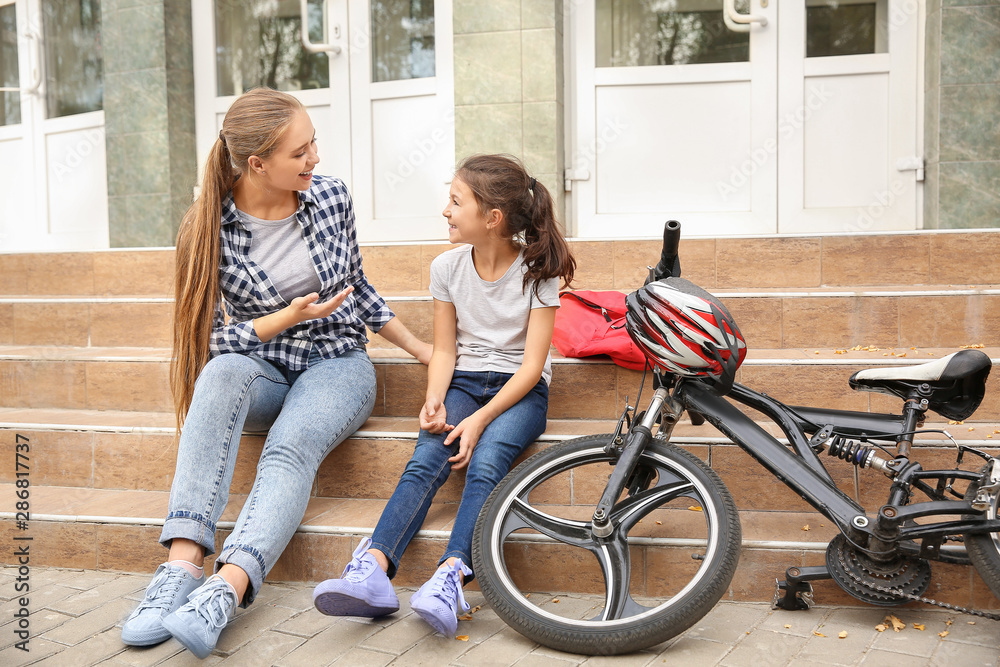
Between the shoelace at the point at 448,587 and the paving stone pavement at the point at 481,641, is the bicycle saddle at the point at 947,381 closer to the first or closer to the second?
the paving stone pavement at the point at 481,641

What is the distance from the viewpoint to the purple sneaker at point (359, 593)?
191cm

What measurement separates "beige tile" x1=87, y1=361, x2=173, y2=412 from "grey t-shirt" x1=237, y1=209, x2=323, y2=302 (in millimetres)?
1006

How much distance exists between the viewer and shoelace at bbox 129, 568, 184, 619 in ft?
6.41

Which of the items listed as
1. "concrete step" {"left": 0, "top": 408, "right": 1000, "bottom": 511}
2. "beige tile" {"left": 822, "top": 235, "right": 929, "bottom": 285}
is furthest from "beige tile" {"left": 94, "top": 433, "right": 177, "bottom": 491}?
"beige tile" {"left": 822, "top": 235, "right": 929, "bottom": 285}

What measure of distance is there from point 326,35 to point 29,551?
141 inches

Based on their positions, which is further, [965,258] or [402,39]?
[402,39]

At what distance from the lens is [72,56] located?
589 cm

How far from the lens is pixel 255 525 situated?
6.72 ft

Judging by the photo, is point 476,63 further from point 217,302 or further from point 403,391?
point 217,302

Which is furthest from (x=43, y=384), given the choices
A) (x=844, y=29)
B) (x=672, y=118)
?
(x=844, y=29)

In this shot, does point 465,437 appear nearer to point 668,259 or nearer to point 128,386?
point 668,259

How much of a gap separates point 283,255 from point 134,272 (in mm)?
2186

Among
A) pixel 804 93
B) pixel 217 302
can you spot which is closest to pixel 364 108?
pixel 804 93

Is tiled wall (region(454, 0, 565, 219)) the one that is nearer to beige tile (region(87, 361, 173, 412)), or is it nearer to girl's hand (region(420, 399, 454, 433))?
beige tile (region(87, 361, 173, 412))
